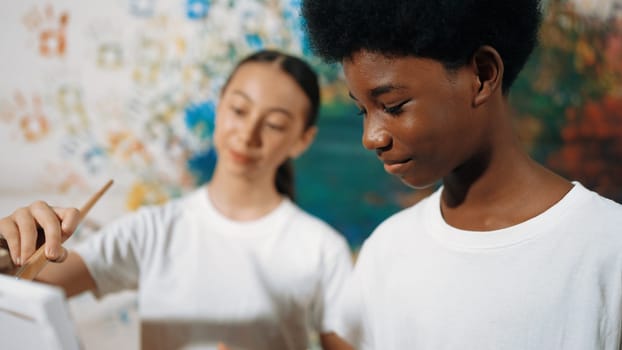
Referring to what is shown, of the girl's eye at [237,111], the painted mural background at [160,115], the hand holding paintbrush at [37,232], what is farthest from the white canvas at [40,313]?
the painted mural background at [160,115]

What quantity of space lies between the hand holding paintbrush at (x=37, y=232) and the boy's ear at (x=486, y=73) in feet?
1.51

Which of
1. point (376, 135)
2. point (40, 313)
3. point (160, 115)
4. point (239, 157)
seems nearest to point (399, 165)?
point (376, 135)

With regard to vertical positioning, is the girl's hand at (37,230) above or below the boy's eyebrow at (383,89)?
below

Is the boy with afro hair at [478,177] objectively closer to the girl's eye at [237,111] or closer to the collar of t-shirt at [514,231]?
the collar of t-shirt at [514,231]

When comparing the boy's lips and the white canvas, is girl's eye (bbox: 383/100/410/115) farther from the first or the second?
the white canvas

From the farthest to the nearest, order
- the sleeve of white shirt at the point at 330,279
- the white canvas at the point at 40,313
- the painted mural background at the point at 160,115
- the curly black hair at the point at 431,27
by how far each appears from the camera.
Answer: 1. the painted mural background at the point at 160,115
2. the sleeve of white shirt at the point at 330,279
3. the curly black hair at the point at 431,27
4. the white canvas at the point at 40,313

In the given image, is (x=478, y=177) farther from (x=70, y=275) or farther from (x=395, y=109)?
(x=70, y=275)

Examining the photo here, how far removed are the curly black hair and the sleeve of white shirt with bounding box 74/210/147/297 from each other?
549 mm

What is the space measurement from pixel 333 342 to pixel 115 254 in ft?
1.23

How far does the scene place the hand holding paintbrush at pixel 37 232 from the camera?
0.72 meters

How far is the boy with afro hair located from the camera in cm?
65

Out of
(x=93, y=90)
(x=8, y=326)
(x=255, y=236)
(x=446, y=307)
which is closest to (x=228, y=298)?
(x=255, y=236)

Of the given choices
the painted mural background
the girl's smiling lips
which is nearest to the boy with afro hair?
the girl's smiling lips

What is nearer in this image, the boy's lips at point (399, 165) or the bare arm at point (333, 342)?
the boy's lips at point (399, 165)
